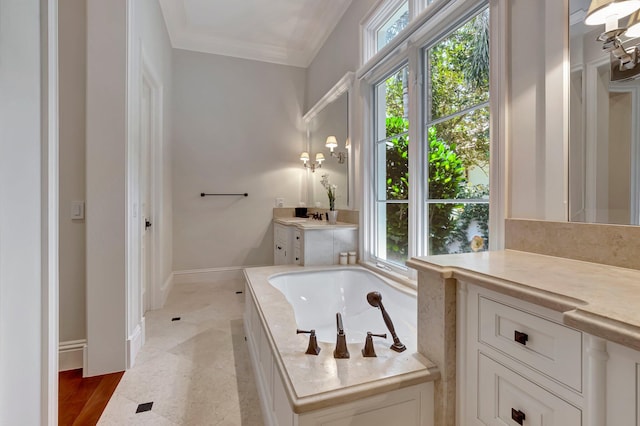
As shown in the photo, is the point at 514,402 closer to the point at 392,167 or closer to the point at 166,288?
the point at 392,167

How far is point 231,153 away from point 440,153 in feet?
9.90

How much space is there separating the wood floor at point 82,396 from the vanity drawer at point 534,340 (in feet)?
6.27

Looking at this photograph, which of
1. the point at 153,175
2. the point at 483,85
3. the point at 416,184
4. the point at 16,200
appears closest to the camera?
the point at 16,200

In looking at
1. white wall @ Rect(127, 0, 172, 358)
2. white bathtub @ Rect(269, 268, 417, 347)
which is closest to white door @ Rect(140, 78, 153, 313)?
white wall @ Rect(127, 0, 172, 358)

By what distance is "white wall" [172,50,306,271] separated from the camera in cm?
387

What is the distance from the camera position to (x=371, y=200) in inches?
104

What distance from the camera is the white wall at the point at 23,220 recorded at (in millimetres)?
767

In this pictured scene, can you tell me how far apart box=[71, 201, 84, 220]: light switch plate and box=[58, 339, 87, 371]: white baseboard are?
820 mm

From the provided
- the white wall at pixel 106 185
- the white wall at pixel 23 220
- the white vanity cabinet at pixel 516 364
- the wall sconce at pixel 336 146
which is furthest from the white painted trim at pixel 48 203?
the wall sconce at pixel 336 146

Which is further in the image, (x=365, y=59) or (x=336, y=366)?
(x=365, y=59)

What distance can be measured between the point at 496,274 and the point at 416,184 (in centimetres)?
124

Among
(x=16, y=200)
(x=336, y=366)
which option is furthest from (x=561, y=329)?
(x=16, y=200)

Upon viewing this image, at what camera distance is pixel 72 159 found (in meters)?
1.88

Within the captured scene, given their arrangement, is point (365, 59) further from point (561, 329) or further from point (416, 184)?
point (561, 329)
